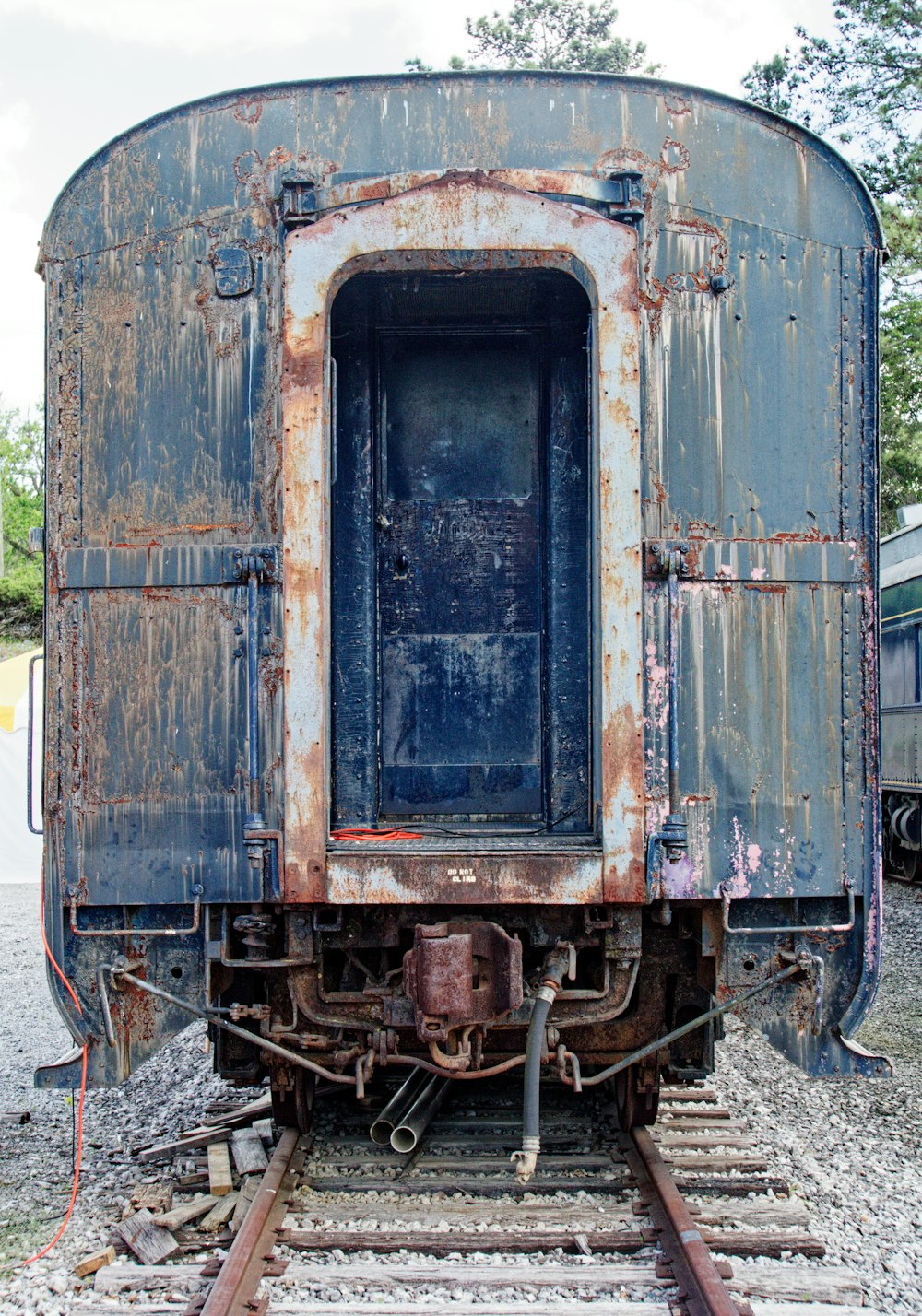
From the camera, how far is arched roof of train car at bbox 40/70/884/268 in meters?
3.69

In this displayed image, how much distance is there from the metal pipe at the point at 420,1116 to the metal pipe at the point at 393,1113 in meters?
0.05

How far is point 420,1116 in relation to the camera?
4.11 m

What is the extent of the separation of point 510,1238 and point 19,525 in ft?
120

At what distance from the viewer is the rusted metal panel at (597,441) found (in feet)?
11.6

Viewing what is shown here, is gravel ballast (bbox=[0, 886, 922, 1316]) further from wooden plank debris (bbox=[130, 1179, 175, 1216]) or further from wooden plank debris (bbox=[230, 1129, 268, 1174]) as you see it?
wooden plank debris (bbox=[230, 1129, 268, 1174])

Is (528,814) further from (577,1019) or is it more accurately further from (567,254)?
(567,254)

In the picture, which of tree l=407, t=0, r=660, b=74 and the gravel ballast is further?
tree l=407, t=0, r=660, b=74

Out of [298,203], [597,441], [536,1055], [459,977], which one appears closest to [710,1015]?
[536,1055]

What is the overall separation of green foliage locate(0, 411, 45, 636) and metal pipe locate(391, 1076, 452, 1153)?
1934 cm

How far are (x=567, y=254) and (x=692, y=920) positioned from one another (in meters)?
2.25

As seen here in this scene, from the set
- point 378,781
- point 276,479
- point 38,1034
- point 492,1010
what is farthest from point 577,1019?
point 38,1034

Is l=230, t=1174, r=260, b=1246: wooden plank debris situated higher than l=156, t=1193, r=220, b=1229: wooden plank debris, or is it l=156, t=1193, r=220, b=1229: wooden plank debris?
l=230, t=1174, r=260, b=1246: wooden plank debris

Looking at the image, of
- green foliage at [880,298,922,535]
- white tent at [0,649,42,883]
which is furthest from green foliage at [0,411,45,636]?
green foliage at [880,298,922,535]

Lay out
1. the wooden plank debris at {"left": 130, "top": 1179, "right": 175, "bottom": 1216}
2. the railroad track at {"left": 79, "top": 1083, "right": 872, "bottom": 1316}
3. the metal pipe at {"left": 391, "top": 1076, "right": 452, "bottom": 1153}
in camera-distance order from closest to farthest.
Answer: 1. the railroad track at {"left": 79, "top": 1083, "right": 872, "bottom": 1316}
2. the wooden plank debris at {"left": 130, "top": 1179, "right": 175, "bottom": 1216}
3. the metal pipe at {"left": 391, "top": 1076, "right": 452, "bottom": 1153}
